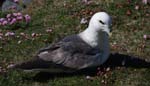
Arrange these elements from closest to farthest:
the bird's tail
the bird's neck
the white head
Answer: the white head → the bird's tail → the bird's neck

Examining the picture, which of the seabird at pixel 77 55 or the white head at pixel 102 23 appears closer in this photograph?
the white head at pixel 102 23

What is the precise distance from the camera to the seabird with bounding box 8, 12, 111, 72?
8852mm

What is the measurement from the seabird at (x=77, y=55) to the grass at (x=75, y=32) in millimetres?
257

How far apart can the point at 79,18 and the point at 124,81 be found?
9.94ft

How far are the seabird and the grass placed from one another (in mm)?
257

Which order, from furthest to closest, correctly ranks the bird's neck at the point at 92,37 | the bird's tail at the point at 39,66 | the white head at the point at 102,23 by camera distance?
1. the bird's neck at the point at 92,37
2. the bird's tail at the point at 39,66
3. the white head at the point at 102,23

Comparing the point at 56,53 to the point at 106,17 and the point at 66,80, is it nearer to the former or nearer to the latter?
the point at 66,80

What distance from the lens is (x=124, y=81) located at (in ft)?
28.9

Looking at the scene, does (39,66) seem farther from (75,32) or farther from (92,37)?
(75,32)

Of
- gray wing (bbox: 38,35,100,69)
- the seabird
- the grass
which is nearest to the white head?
the seabird

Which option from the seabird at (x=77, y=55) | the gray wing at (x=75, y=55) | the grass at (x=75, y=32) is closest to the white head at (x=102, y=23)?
the seabird at (x=77, y=55)

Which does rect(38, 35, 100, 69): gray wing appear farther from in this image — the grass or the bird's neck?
the grass

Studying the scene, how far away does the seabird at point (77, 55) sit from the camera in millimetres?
8852

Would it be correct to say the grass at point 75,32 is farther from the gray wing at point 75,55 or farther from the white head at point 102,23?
the white head at point 102,23
